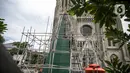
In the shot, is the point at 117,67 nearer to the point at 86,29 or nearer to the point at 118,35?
the point at 118,35

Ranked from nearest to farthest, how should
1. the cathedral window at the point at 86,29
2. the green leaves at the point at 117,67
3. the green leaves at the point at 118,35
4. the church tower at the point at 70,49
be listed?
the green leaves at the point at 117,67
the green leaves at the point at 118,35
the church tower at the point at 70,49
the cathedral window at the point at 86,29

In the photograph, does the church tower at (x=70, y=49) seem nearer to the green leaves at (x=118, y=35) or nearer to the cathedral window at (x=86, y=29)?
the cathedral window at (x=86, y=29)

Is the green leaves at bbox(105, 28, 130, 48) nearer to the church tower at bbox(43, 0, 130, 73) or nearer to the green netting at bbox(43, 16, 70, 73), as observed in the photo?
the church tower at bbox(43, 0, 130, 73)

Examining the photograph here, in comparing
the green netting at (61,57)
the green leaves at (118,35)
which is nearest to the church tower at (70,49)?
the green netting at (61,57)

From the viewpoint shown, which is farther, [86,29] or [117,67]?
[86,29]

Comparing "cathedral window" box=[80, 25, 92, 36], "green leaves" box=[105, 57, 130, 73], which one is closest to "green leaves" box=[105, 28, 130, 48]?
"green leaves" box=[105, 57, 130, 73]

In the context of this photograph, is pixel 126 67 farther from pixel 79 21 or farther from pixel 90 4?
pixel 79 21

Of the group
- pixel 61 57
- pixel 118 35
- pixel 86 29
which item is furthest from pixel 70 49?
pixel 86 29

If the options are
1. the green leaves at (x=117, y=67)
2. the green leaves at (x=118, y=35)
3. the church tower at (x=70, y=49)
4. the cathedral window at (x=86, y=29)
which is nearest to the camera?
the green leaves at (x=117, y=67)

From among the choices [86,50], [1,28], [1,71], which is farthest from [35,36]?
[86,50]

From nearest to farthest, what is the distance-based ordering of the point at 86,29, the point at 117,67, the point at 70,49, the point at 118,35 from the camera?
the point at 117,67 → the point at 118,35 → the point at 70,49 → the point at 86,29

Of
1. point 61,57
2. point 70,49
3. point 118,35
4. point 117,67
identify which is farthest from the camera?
point 61,57

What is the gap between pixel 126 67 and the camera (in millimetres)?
1604

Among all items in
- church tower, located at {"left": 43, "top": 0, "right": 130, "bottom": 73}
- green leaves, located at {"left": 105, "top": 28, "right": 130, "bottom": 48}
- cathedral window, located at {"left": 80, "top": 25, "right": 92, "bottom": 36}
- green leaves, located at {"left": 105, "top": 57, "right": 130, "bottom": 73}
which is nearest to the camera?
green leaves, located at {"left": 105, "top": 57, "right": 130, "bottom": 73}
